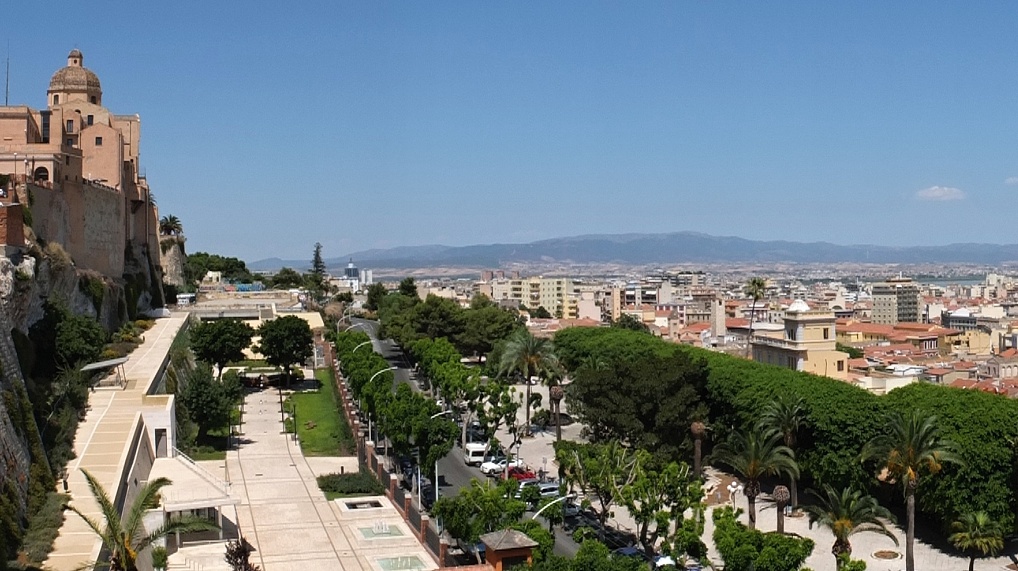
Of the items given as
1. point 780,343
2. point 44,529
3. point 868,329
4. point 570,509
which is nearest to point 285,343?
point 570,509

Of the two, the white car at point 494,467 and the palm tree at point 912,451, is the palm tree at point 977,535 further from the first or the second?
the white car at point 494,467

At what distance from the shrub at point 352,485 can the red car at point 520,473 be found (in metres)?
4.96

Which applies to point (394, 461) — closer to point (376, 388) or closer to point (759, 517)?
point (376, 388)

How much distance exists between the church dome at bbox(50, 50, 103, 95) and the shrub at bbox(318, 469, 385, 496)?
37.5m

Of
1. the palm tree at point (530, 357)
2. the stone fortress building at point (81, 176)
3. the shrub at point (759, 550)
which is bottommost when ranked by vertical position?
the shrub at point (759, 550)

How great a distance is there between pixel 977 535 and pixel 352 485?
20719 mm

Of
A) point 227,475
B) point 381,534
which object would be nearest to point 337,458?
point 227,475

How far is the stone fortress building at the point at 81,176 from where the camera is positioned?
44.8 metres

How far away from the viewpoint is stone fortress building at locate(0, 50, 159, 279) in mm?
44812

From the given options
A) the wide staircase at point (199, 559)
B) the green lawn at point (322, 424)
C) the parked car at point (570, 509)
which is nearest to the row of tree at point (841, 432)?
the parked car at point (570, 509)

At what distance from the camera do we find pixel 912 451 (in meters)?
30.2

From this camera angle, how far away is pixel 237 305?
250 ft

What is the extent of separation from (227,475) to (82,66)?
3758 centimetres

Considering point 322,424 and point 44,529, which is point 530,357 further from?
point 44,529
